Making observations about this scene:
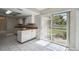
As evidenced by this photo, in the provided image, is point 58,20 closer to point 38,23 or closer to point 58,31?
point 58,31

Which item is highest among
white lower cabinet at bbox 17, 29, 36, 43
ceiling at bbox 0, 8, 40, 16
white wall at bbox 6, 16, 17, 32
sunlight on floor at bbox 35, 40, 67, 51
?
ceiling at bbox 0, 8, 40, 16

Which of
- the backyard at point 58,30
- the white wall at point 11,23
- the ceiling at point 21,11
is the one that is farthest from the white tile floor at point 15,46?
the ceiling at point 21,11

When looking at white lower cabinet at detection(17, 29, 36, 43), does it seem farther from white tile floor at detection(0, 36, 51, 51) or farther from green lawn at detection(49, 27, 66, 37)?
green lawn at detection(49, 27, 66, 37)

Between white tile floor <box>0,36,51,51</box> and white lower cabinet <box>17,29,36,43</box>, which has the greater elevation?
white lower cabinet <box>17,29,36,43</box>

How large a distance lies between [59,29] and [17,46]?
1020 millimetres

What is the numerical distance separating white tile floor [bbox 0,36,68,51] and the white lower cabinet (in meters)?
0.09

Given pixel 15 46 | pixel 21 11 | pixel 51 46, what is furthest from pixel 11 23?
pixel 51 46

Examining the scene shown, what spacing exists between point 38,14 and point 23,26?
1.45 ft

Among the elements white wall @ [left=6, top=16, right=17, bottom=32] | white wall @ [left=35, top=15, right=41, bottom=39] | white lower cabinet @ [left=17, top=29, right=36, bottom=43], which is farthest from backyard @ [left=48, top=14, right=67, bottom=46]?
white wall @ [left=6, top=16, right=17, bottom=32]

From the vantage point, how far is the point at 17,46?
2152 mm

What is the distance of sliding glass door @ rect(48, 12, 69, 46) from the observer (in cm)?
216
